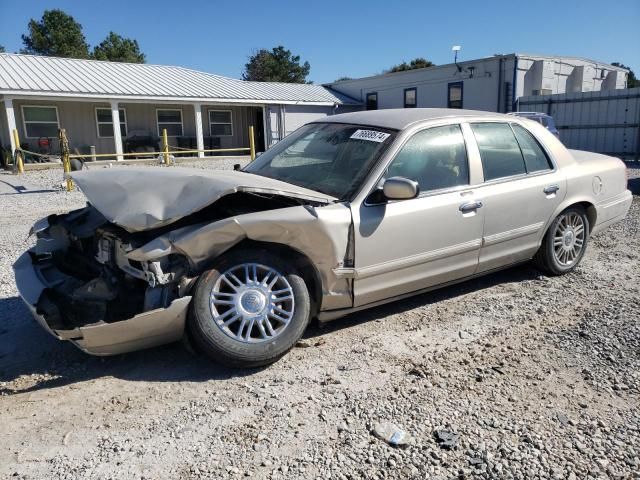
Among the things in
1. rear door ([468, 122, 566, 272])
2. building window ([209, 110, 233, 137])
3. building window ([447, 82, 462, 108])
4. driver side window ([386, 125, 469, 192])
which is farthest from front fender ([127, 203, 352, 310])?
building window ([209, 110, 233, 137])

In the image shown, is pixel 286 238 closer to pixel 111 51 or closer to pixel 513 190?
pixel 513 190

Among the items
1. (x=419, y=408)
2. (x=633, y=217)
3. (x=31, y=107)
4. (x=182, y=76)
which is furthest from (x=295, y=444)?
(x=182, y=76)

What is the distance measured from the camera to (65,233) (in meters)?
3.98

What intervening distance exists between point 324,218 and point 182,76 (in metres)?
25.5

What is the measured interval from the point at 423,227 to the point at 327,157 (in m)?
0.95

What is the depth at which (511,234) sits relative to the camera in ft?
14.4

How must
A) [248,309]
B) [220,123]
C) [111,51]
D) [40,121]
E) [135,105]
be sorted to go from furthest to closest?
[111,51]
[220,123]
[135,105]
[40,121]
[248,309]

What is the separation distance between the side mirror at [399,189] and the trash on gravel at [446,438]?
152 cm

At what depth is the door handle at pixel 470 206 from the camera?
3979 millimetres

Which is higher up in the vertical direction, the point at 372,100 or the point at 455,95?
the point at 372,100

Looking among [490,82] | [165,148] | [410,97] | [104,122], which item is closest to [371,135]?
[165,148]

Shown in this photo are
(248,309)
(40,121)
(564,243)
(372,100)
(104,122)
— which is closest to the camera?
(248,309)

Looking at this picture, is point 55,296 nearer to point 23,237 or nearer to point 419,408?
point 419,408

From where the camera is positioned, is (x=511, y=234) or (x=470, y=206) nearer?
(x=470, y=206)
